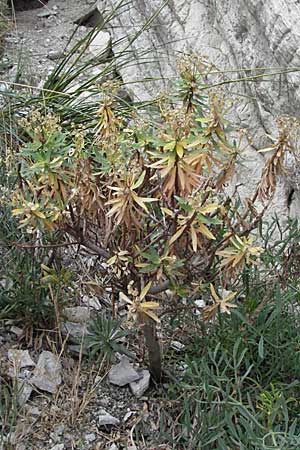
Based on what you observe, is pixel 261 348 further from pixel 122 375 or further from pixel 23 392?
pixel 23 392

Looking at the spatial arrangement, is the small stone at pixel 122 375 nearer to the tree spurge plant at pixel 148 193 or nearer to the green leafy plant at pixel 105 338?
the green leafy plant at pixel 105 338

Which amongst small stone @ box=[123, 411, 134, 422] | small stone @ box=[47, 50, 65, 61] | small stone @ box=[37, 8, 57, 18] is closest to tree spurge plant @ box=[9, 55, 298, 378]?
small stone @ box=[123, 411, 134, 422]

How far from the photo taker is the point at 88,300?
2.13 meters

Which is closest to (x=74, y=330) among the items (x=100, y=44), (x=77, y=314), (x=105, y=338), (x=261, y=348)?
(x=77, y=314)

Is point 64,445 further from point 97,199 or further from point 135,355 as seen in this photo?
point 97,199

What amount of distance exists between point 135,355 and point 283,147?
27.0 inches

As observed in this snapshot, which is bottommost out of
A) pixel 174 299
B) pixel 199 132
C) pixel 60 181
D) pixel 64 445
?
pixel 64 445

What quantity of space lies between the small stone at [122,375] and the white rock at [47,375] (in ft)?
0.42

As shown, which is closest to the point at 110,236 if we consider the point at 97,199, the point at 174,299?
the point at 97,199

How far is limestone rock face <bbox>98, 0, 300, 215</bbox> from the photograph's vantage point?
2256 mm

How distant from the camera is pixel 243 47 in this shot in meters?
2.51

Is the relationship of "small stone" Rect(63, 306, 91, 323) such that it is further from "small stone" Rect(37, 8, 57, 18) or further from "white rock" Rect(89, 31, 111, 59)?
"small stone" Rect(37, 8, 57, 18)

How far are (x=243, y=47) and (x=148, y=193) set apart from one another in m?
1.01

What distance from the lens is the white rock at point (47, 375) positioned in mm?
1920
